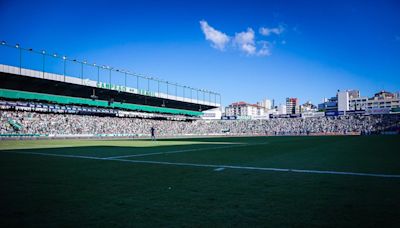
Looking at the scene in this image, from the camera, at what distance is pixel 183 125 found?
256 feet

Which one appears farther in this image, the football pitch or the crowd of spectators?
the crowd of spectators

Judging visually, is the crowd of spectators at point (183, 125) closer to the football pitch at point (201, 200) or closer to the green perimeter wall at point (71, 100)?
the green perimeter wall at point (71, 100)

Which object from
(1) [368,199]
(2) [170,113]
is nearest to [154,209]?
(1) [368,199]

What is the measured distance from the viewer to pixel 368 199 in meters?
4.64

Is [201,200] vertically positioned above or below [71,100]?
below

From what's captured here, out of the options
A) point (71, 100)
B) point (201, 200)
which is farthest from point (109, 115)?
point (201, 200)

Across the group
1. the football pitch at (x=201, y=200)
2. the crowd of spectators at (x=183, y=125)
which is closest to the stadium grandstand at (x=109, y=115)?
the crowd of spectators at (x=183, y=125)

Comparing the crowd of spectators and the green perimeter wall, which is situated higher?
the green perimeter wall

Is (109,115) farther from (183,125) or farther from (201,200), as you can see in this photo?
(201,200)

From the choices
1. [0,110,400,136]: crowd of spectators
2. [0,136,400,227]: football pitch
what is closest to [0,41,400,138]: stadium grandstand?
[0,110,400,136]: crowd of spectators

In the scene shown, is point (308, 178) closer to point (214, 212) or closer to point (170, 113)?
point (214, 212)

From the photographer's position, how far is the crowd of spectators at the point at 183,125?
43.6 m

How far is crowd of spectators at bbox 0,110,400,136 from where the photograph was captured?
43625 mm

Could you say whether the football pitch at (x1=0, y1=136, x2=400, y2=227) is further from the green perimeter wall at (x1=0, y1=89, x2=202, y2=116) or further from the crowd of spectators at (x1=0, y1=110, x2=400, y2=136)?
the green perimeter wall at (x1=0, y1=89, x2=202, y2=116)
